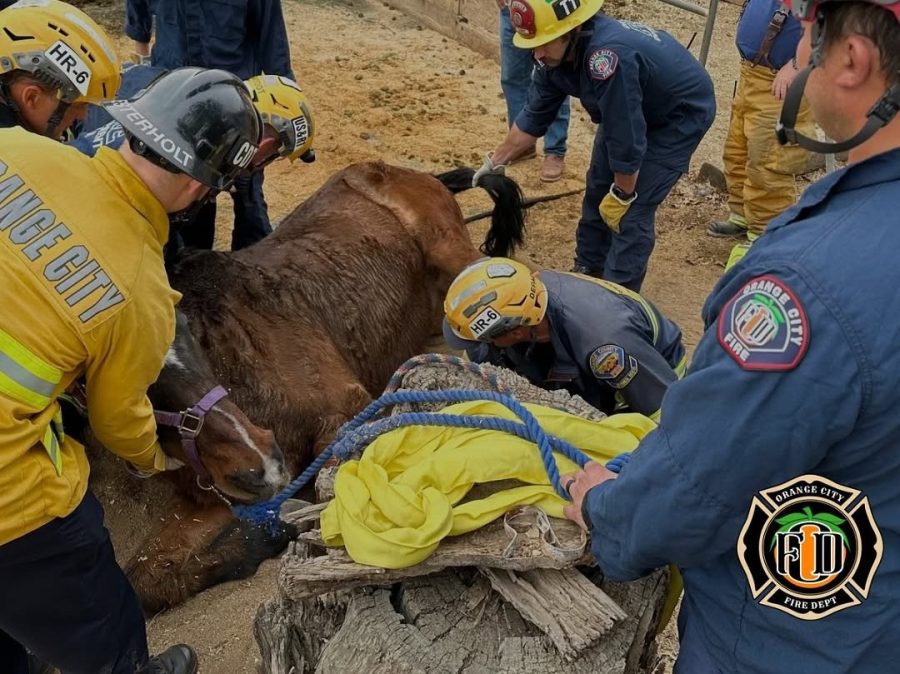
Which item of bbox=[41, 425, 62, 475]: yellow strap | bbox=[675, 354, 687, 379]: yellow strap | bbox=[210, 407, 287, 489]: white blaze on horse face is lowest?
bbox=[675, 354, 687, 379]: yellow strap

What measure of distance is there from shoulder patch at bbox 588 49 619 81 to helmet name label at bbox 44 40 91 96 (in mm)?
2635

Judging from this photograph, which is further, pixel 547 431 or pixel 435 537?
pixel 547 431

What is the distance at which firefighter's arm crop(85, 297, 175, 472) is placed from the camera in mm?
2189

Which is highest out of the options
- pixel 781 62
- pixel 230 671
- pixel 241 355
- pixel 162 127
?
pixel 162 127

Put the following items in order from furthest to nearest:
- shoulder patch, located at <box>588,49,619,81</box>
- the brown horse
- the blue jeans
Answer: the blue jeans < shoulder patch, located at <box>588,49,619,81</box> < the brown horse

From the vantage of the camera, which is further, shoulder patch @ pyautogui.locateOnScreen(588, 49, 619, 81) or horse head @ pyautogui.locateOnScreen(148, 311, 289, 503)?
shoulder patch @ pyautogui.locateOnScreen(588, 49, 619, 81)

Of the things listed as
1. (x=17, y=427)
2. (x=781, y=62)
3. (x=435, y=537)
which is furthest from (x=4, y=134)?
(x=781, y=62)

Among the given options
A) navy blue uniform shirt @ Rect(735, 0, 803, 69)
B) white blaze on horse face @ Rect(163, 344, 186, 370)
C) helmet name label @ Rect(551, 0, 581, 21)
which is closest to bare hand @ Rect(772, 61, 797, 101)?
navy blue uniform shirt @ Rect(735, 0, 803, 69)

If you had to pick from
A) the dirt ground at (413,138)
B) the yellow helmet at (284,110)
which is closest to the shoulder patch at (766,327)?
the dirt ground at (413,138)

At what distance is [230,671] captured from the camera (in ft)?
10.4

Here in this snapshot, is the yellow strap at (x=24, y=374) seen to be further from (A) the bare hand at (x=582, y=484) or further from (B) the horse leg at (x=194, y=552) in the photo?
(B) the horse leg at (x=194, y=552)

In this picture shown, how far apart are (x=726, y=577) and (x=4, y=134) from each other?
2120 millimetres

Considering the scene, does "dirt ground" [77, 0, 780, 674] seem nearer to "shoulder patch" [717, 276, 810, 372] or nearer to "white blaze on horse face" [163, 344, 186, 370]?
"white blaze on horse face" [163, 344, 186, 370]

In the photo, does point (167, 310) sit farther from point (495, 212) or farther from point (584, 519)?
point (495, 212)
